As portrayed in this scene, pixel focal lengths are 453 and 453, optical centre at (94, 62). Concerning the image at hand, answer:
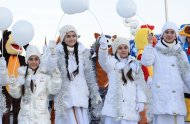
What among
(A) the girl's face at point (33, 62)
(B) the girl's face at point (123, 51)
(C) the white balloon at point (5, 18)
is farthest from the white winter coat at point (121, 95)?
(C) the white balloon at point (5, 18)

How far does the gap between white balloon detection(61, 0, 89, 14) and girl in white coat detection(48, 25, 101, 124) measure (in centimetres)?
46

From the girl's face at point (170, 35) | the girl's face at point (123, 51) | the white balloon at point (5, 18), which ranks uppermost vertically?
the white balloon at point (5, 18)

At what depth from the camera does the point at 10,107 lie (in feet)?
26.2

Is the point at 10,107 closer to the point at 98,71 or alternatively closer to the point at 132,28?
the point at 98,71

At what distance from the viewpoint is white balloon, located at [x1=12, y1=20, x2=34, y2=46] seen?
6379 millimetres

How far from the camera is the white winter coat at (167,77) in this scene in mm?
6004

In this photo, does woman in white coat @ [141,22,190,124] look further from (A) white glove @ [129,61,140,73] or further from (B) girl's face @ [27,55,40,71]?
(B) girl's face @ [27,55,40,71]

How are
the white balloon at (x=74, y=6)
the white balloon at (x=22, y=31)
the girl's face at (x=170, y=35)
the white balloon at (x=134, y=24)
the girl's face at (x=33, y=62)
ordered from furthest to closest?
the white balloon at (x=134, y=24) < the girl's face at (x=33, y=62) < the white balloon at (x=22, y=31) < the girl's face at (x=170, y=35) < the white balloon at (x=74, y=6)

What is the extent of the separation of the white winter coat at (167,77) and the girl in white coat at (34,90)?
131cm

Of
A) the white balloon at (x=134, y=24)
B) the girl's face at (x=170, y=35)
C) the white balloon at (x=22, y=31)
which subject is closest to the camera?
the girl's face at (x=170, y=35)

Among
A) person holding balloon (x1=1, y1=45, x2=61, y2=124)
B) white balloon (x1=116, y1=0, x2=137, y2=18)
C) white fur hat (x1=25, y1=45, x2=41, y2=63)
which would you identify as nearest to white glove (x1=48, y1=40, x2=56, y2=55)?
person holding balloon (x1=1, y1=45, x2=61, y2=124)

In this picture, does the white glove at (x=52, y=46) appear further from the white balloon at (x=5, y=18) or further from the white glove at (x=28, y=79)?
the white balloon at (x=5, y=18)

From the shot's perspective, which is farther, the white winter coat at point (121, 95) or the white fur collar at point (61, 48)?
the white fur collar at point (61, 48)

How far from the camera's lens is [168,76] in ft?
19.9
